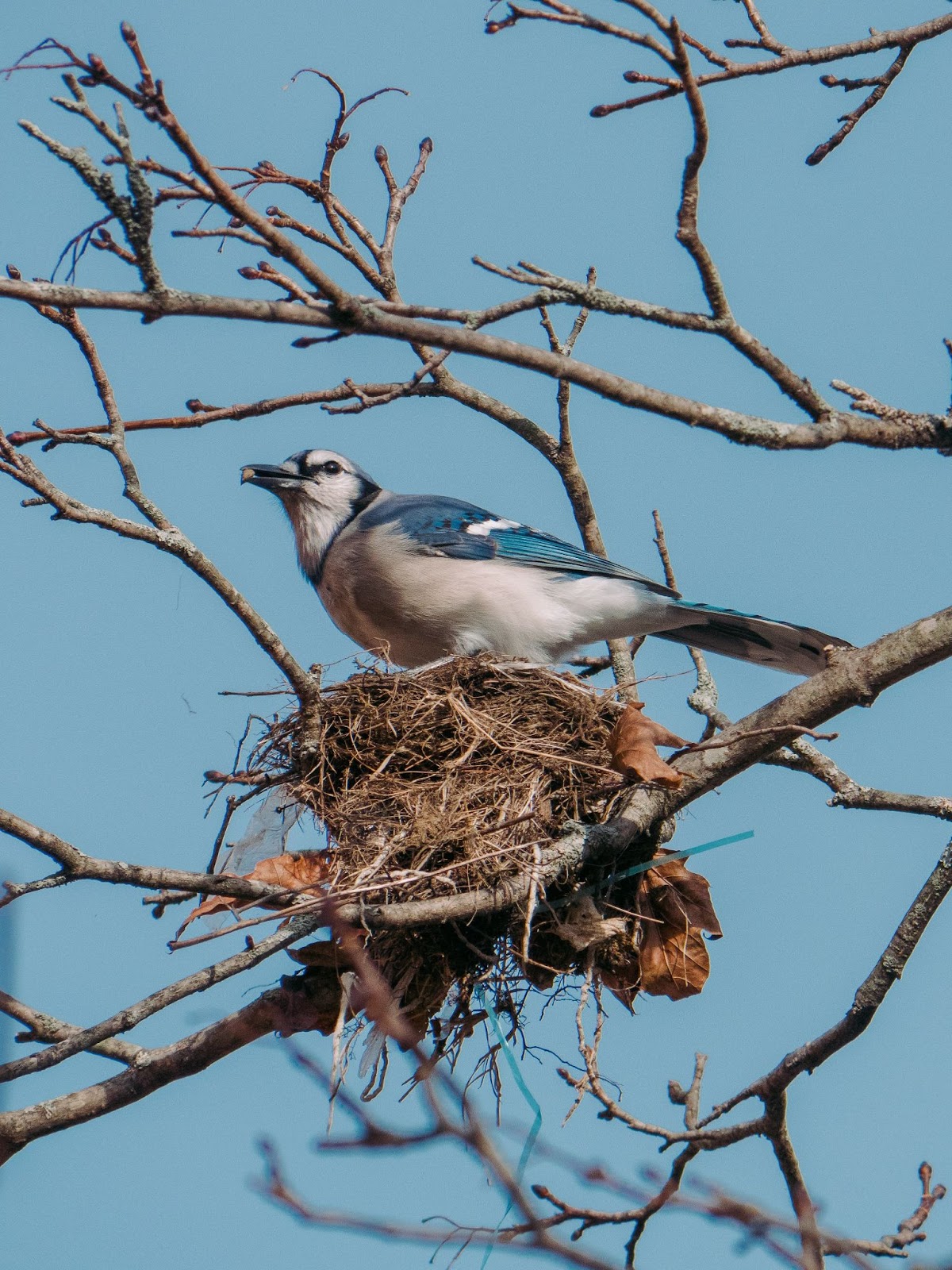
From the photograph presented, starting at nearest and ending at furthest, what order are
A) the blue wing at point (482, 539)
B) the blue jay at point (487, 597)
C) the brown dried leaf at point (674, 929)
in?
the brown dried leaf at point (674, 929)
the blue jay at point (487, 597)
the blue wing at point (482, 539)

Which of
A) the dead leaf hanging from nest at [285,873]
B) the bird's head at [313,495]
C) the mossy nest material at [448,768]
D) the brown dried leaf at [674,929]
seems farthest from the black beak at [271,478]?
the brown dried leaf at [674,929]

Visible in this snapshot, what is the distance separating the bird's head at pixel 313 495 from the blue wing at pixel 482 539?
0.18 metres

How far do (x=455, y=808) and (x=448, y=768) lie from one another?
266mm

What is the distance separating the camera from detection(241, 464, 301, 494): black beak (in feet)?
20.3

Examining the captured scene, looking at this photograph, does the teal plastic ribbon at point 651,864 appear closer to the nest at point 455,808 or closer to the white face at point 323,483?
the nest at point 455,808

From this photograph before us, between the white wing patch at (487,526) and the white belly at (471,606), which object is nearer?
the white belly at (471,606)

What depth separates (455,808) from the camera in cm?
437

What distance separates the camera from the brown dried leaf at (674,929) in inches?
173

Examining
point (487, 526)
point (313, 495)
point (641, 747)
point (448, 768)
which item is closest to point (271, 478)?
point (313, 495)

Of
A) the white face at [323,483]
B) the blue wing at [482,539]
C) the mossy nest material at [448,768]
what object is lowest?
the mossy nest material at [448,768]

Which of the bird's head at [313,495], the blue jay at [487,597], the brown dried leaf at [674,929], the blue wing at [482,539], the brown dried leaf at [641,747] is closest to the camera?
the brown dried leaf at [641,747]

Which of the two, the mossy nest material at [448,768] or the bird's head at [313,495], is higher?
the bird's head at [313,495]

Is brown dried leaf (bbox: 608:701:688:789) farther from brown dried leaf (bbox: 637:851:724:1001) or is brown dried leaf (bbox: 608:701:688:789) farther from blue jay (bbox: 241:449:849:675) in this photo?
blue jay (bbox: 241:449:849:675)

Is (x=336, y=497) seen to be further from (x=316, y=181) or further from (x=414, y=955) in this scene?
(x=414, y=955)
